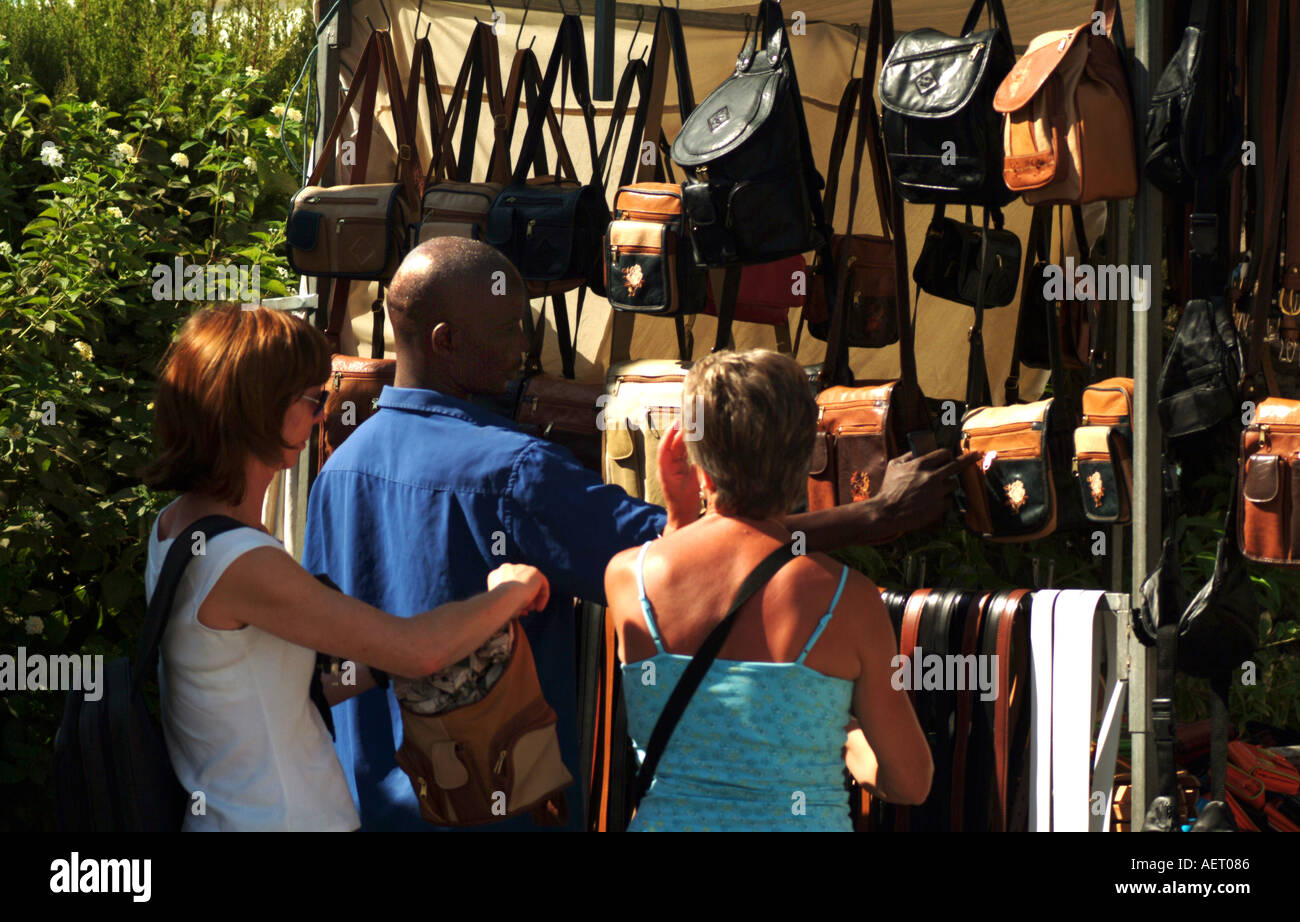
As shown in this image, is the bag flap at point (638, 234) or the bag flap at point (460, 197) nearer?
the bag flap at point (638, 234)

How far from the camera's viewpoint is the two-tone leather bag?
3.17 metres

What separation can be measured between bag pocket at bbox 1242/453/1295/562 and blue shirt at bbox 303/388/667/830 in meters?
1.21

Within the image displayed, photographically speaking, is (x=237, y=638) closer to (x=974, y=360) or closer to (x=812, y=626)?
(x=812, y=626)

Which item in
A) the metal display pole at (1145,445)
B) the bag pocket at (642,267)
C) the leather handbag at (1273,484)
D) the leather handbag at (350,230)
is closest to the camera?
the leather handbag at (1273,484)

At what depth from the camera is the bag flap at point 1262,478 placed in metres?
2.79

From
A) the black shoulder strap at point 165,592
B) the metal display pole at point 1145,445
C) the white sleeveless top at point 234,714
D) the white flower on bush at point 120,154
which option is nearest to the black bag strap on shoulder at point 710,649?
the white sleeveless top at point 234,714

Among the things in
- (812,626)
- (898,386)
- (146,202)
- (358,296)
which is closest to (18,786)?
(358,296)

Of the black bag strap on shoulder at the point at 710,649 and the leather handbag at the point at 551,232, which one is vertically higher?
the leather handbag at the point at 551,232

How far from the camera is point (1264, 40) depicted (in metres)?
3.27

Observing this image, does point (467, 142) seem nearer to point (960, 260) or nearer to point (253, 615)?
point (960, 260)

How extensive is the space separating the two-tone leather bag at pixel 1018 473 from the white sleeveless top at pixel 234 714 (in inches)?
63.9

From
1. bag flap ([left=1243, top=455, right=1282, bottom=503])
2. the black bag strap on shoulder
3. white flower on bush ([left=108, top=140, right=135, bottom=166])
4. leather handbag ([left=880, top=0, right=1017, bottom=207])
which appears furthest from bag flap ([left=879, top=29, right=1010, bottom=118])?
white flower on bush ([left=108, top=140, right=135, bottom=166])

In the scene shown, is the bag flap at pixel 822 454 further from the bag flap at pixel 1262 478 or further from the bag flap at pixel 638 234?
the bag flap at pixel 1262 478
